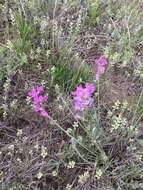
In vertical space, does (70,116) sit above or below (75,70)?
below

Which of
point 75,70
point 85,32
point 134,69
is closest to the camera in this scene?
point 75,70

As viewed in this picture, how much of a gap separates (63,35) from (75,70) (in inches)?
13.5

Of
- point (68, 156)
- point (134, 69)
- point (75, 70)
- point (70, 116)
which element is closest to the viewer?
point (68, 156)

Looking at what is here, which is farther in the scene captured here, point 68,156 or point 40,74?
point 40,74

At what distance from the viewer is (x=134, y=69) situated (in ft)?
7.86

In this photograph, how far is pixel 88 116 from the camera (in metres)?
2.04

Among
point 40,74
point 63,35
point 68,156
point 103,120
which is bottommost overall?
point 68,156

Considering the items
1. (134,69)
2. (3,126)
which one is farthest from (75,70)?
(3,126)

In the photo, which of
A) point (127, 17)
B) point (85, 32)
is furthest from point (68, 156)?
point (127, 17)

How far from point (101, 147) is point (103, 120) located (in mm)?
228

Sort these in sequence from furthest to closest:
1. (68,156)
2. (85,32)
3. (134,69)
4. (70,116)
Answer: (85,32), (134,69), (70,116), (68,156)

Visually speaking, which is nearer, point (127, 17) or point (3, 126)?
point (3, 126)

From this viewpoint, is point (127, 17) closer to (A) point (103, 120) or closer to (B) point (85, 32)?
(B) point (85, 32)

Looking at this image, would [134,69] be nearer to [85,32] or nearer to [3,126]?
[85,32]
